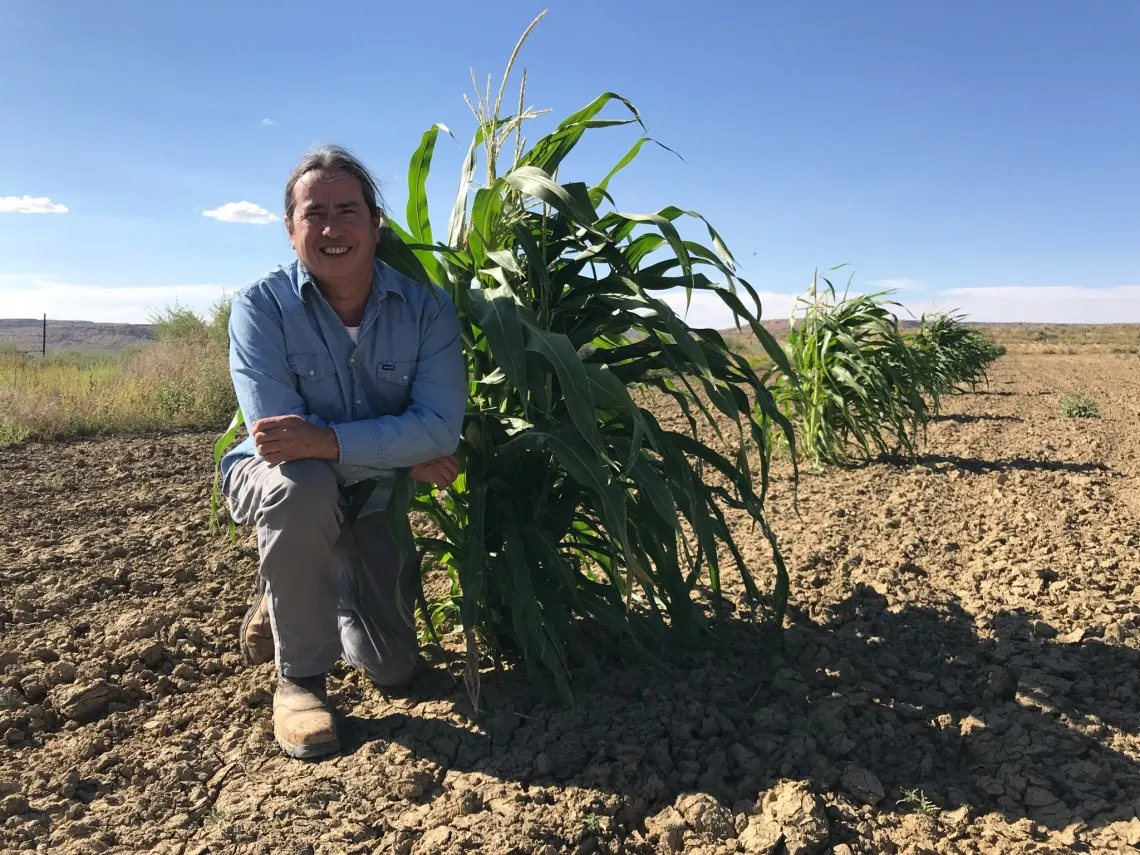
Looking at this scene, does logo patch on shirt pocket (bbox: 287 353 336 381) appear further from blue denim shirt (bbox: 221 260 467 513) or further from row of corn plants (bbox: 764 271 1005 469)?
row of corn plants (bbox: 764 271 1005 469)

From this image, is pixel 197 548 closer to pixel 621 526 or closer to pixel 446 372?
pixel 446 372

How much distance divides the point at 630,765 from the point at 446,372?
3.30 feet

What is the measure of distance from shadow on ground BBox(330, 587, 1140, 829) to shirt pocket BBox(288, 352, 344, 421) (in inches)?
31.5

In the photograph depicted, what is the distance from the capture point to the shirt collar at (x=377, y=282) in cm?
213

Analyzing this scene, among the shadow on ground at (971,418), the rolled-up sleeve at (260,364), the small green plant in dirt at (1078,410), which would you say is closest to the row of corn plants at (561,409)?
the rolled-up sleeve at (260,364)

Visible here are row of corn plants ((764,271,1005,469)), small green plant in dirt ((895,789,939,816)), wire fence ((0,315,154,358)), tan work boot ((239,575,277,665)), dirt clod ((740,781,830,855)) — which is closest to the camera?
dirt clod ((740,781,830,855))

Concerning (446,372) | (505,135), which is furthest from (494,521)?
(505,135)

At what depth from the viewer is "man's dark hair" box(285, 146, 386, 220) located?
2.12m

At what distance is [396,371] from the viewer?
2131mm

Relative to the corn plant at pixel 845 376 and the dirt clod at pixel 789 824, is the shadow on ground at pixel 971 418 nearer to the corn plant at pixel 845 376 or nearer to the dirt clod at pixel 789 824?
the corn plant at pixel 845 376

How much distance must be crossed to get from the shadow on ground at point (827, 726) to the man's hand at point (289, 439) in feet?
2.37

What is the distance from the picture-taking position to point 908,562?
130 inches

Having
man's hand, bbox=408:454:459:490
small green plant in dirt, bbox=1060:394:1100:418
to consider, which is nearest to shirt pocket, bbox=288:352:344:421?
man's hand, bbox=408:454:459:490

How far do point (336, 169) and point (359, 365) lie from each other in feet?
1.63
